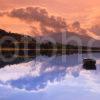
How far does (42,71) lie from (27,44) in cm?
13926

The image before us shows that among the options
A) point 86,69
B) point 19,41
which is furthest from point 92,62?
point 19,41

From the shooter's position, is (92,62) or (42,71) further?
(92,62)

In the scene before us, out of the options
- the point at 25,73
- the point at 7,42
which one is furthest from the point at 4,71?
the point at 7,42

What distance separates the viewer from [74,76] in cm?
5238

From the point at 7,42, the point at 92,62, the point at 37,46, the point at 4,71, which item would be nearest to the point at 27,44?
the point at 37,46

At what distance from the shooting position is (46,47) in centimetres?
19950

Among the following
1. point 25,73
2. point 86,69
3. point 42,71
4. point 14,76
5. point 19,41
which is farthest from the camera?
point 19,41

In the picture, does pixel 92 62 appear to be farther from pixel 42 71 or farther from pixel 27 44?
pixel 27 44

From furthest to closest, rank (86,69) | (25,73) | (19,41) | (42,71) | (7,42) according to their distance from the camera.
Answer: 1. (19,41)
2. (7,42)
3. (86,69)
4. (42,71)
5. (25,73)

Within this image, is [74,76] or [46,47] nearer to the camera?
[74,76]

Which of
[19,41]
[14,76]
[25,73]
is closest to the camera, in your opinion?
[14,76]

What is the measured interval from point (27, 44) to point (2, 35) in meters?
13.4

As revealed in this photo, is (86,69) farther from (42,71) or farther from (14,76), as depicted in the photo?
(14,76)

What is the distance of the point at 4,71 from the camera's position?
54.7 metres
